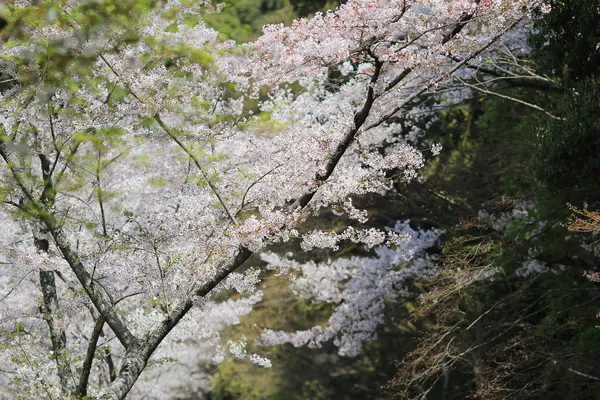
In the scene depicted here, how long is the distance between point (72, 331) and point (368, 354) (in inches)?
293

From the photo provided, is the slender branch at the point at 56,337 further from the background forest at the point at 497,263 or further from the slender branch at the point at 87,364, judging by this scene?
the background forest at the point at 497,263

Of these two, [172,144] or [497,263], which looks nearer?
[172,144]

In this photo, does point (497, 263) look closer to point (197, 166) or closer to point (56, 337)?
point (197, 166)

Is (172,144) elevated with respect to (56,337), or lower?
elevated

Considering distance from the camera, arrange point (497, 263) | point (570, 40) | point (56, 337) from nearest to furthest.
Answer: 1. point (56, 337)
2. point (570, 40)
3. point (497, 263)

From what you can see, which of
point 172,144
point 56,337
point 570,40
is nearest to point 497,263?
point 570,40

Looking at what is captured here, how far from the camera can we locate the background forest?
790cm

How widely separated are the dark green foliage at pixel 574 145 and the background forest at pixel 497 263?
0.05 feet

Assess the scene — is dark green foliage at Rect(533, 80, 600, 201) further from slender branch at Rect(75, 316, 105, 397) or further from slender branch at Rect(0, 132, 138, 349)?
slender branch at Rect(75, 316, 105, 397)

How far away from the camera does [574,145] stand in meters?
7.63

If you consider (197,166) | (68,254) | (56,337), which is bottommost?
(56,337)

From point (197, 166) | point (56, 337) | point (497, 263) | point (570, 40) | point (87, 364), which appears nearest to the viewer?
point (87, 364)

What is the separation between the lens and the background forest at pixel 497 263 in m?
7.90

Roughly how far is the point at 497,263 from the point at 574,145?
6.09 ft
